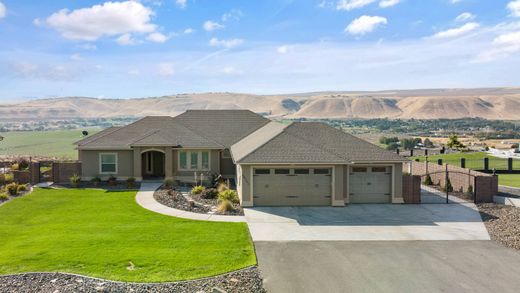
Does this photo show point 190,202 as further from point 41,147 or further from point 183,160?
point 41,147

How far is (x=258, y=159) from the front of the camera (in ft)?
68.9

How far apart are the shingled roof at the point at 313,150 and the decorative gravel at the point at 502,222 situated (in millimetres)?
4556

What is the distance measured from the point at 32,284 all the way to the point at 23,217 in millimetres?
8509

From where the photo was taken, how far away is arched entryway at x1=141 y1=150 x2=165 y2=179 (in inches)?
1185

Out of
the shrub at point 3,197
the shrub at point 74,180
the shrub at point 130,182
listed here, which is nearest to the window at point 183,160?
the shrub at point 130,182

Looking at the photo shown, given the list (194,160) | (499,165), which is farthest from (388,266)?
(499,165)

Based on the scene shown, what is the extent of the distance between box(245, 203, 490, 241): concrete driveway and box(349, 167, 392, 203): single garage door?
52 centimetres

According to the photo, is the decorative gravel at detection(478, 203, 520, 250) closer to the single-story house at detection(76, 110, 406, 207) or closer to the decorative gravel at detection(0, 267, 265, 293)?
the single-story house at detection(76, 110, 406, 207)

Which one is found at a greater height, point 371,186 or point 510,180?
point 371,186

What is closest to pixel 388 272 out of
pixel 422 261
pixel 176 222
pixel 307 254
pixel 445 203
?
pixel 422 261

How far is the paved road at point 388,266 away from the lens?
1191 centimetres

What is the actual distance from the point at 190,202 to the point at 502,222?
13565 millimetres

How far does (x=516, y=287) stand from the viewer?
1184cm

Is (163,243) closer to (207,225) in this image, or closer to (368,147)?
(207,225)
